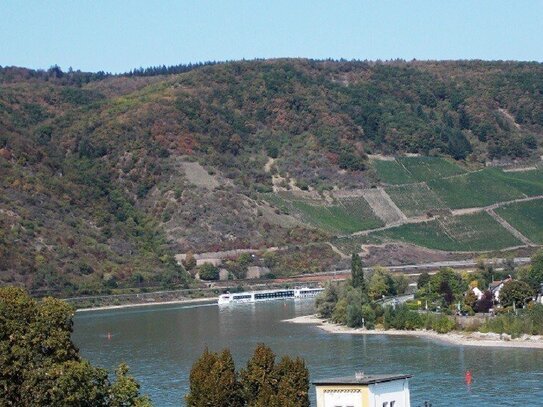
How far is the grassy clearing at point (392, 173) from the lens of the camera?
6122 inches

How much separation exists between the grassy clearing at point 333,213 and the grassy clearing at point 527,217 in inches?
527

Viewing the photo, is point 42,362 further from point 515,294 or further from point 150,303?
point 150,303

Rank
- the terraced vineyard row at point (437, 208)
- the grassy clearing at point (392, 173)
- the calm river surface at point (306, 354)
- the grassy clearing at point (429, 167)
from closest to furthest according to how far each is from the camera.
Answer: the calm river surface at point (306, 354) → the terraced vineyard row at point (437, 208) → the grassy clearing at point (392, 173) → the grassy clearing at point (429, 167)

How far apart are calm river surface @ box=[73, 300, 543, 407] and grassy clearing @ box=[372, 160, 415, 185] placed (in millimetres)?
61743

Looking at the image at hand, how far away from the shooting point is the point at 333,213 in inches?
5645

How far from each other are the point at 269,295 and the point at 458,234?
30.4 metres

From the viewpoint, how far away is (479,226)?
139625 millimetres

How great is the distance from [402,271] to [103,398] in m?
87.7

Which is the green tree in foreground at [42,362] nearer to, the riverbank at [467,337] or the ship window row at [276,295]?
the riverbank at [467,337]

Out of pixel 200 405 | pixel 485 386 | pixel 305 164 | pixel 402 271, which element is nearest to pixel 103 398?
pixel 200 405

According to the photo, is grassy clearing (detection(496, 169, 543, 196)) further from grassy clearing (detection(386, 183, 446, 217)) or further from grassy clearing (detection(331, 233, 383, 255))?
grassy clearing (detection(331, 233, 383, 255))

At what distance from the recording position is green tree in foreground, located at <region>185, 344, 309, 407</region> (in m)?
31.8

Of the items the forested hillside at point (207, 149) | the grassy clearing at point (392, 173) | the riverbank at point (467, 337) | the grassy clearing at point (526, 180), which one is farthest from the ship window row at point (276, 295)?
the grassy clearing at point (526, 180)

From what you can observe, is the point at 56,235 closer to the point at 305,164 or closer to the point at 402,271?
the point at 402,271
